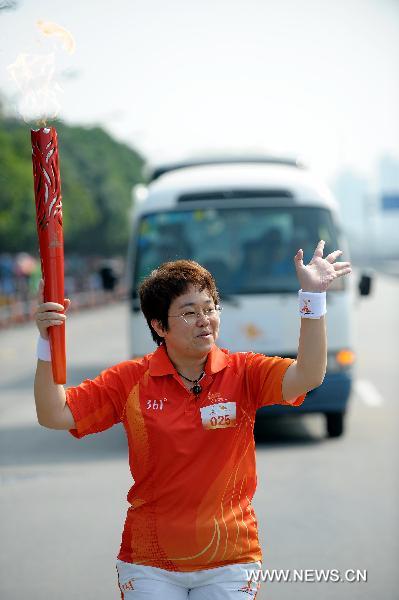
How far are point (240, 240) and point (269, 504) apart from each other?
147 inches

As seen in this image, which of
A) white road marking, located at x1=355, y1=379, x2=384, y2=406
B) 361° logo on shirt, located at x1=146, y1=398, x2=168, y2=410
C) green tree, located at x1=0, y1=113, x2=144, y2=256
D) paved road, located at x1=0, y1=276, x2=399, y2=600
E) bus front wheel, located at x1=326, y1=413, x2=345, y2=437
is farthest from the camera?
green tree, located at x1=0, y1=113, x2=144, y2=256

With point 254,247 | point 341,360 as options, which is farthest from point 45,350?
point 254,247

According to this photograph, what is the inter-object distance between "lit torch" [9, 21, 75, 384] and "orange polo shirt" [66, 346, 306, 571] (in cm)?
18

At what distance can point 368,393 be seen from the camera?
554 inches

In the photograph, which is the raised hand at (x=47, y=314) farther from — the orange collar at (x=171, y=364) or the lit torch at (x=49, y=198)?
the orange collar at (x=171, y=364)

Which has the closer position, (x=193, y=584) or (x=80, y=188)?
(x=193, y=584)

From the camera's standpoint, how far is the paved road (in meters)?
6.08

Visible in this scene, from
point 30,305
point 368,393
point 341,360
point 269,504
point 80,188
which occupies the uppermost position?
point 80,188

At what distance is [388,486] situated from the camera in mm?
8367

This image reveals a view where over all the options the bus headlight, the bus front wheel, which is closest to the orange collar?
the bus headlight

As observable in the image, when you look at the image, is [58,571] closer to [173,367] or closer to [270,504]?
[270,504]

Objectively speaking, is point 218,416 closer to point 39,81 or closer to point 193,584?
point 193,584

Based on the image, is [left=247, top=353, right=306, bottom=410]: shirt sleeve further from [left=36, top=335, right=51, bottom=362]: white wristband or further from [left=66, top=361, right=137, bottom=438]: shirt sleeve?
[left=36, top=335, right=51, bottom=362]: white wristband

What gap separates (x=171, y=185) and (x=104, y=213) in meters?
41.4
